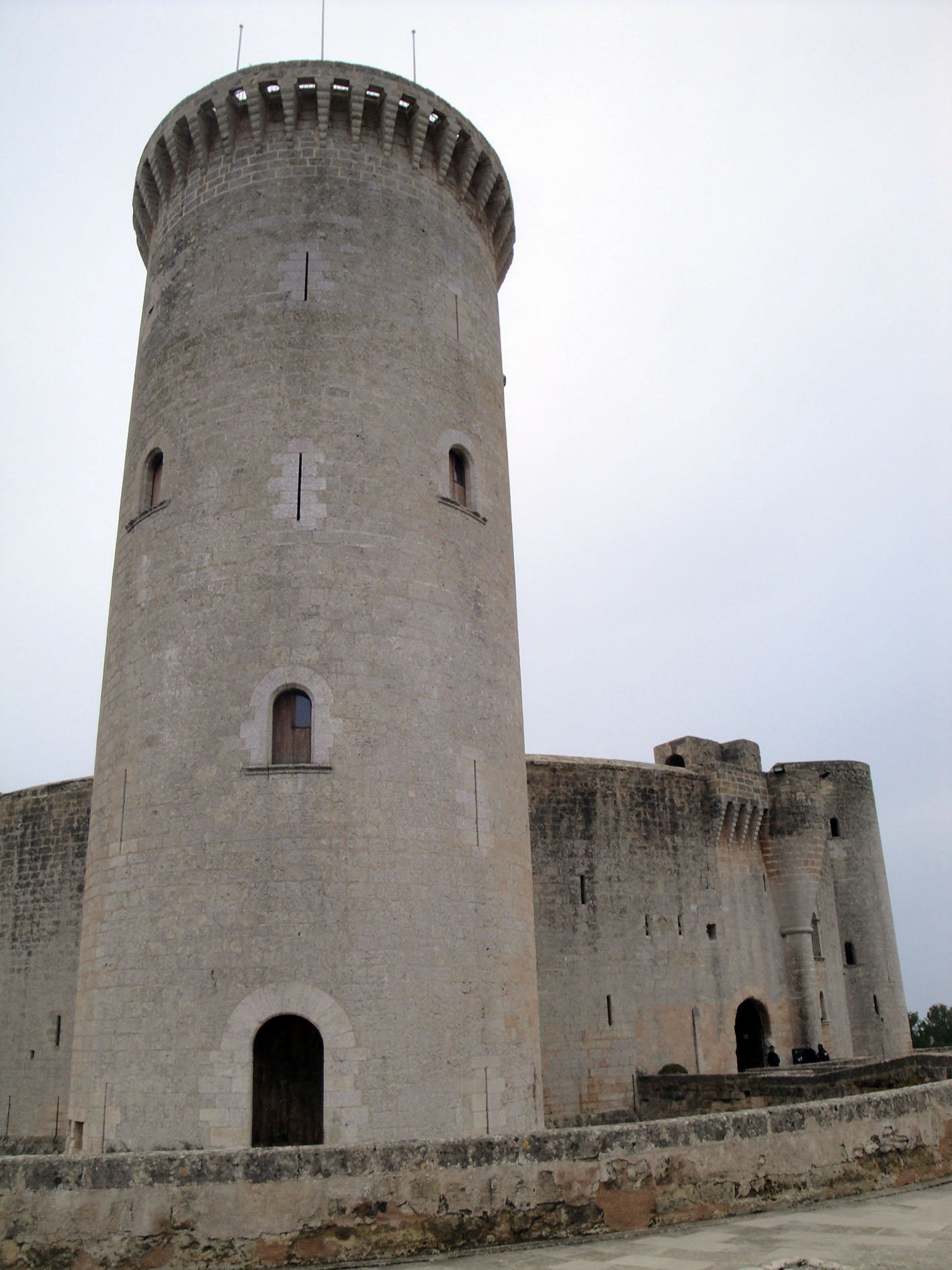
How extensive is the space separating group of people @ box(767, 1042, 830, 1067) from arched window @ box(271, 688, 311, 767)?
14.2 metres

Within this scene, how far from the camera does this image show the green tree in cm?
5756

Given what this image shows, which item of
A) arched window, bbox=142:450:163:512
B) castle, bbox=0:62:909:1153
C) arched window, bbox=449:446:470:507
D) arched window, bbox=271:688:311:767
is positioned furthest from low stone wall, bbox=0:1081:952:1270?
arched window, bbox=142:450:163:512

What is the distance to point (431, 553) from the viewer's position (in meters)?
11.6

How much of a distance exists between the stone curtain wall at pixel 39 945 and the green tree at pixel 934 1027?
53246 mm

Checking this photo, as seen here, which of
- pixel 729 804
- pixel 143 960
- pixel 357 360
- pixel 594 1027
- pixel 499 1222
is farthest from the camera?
pixel 729 804

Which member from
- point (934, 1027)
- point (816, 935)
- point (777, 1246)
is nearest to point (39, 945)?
point (777, 1246)

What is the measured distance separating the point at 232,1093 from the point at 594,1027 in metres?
9.63

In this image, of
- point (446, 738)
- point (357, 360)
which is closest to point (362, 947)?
point (446, 738)

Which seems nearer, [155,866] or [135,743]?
[155,866]

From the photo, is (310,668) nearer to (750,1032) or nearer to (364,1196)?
(364,1196)

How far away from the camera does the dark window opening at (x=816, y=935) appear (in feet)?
70.5

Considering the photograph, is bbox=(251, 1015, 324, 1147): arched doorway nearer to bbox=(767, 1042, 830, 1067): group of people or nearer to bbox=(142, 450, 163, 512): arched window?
bbox=(142, 450, 163, 512): arched window

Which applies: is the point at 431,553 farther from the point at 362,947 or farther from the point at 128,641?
the point at 362,947

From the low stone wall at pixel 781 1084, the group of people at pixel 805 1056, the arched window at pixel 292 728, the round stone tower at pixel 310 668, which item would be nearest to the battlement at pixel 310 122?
the round stone tower at pixel 310 668
